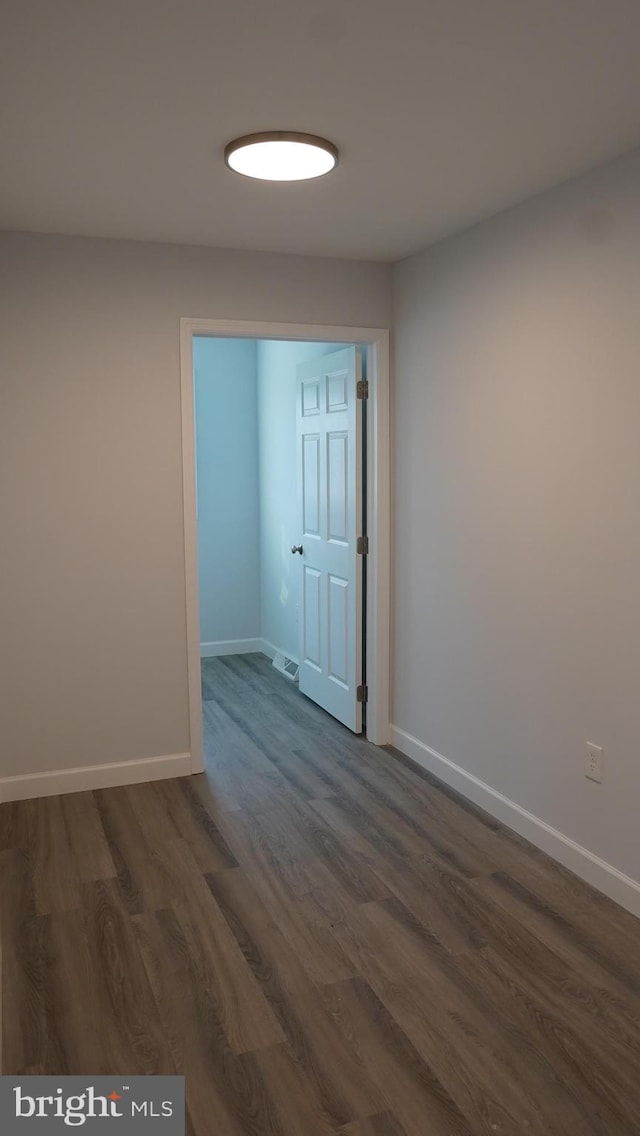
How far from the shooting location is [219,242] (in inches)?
142

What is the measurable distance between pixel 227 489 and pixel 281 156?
12.5ft

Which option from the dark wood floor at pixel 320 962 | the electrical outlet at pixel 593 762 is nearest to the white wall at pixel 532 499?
the electrical outlet at pixel 593 762

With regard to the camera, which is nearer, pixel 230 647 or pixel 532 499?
pixel 532 499

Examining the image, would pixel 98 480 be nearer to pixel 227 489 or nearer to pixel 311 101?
pixel 311 101

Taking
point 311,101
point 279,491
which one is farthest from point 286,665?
point 311,101

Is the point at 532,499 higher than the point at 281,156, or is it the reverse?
the point at 281,156

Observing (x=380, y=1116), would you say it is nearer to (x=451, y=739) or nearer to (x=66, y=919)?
(x=66, y=919)

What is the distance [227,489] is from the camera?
20.5 feet

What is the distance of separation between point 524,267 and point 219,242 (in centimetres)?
136

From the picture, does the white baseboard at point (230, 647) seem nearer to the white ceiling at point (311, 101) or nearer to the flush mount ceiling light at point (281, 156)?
the white ceiling at point (311, 101)

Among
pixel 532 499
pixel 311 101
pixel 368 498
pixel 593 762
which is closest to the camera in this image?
pixel 311 101

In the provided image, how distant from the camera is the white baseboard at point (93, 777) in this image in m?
3.64

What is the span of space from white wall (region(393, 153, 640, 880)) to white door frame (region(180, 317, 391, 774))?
0.39 ft

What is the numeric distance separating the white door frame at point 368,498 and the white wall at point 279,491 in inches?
40.8
